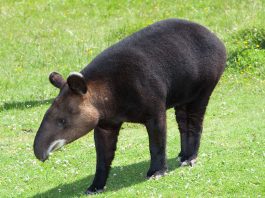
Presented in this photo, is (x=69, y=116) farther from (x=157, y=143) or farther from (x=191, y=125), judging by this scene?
(x=191, y=125)

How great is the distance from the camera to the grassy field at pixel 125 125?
10188 millimetres

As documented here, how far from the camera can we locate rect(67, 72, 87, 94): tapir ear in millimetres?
9156

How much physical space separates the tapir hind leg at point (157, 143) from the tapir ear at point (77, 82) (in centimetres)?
107

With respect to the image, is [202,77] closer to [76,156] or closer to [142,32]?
[142,32]

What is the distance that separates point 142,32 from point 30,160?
3.38 meters

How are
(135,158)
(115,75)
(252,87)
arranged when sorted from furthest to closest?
1. (252,87)
2. (135,158)
3. (115,75)

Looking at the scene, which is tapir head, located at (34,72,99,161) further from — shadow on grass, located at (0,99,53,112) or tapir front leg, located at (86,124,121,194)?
shadow on grass, located at (0,99,53,112)

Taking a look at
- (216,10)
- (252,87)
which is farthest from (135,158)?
(216,10)

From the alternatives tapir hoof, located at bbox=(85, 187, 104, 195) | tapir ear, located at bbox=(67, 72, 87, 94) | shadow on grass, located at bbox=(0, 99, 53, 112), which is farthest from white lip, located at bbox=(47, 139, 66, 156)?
shadow on grass, located at bbox=(0, 99, 53, 112)

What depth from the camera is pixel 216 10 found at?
23.8m

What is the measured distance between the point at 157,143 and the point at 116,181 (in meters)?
0.96

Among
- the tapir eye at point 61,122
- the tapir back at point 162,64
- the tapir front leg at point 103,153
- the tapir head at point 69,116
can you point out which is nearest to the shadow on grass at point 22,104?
the tapir front leg at point 103,153

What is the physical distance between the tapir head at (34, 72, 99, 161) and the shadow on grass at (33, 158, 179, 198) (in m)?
1.17

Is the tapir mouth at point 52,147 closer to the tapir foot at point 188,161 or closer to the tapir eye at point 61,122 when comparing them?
the tapir eye at point 61,122
